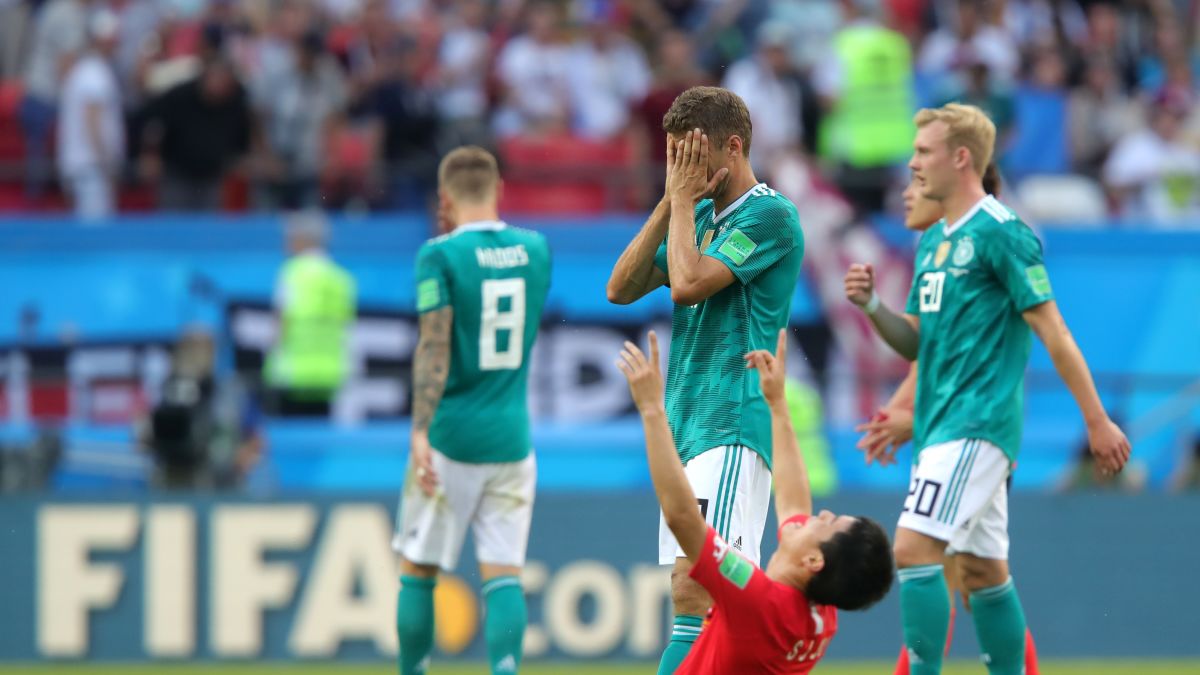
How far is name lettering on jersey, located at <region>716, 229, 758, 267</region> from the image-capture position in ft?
20.8

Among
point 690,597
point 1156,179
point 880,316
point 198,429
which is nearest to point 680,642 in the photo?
point 690,597

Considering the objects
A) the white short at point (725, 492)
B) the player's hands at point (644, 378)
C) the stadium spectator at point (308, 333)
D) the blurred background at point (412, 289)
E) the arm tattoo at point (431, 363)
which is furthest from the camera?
the stadium spectator at point (308, 333)

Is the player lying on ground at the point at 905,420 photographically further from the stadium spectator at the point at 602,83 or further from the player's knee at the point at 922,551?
the stadium spectator at the point at 602,83

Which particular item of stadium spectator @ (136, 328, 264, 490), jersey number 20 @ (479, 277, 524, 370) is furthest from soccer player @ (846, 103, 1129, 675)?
stadium spectator @ (136, 328, 264, 490)

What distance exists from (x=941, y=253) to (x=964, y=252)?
15cm

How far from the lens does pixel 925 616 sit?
7.17 metres

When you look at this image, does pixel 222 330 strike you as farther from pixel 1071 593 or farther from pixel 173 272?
pixel 1071 593

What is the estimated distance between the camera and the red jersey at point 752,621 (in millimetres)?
5570

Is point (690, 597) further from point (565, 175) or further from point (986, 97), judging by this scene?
point (986, 97)

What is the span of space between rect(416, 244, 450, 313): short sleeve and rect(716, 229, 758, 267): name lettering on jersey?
2.27 m

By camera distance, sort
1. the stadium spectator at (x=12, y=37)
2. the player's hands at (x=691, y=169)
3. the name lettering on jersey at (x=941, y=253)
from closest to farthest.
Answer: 1. the player's hands at (x=691, y=169)
2. the name lettering on jersey at (x=941, y=253)
3. the stadium spectator at (x=12, y=37)

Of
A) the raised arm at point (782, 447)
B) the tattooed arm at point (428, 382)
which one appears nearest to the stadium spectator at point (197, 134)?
the tattooed arm at point (428, 382)

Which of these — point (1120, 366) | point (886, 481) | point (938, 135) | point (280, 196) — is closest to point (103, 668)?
point (280, 196)

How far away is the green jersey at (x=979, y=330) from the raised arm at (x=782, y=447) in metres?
1.51
